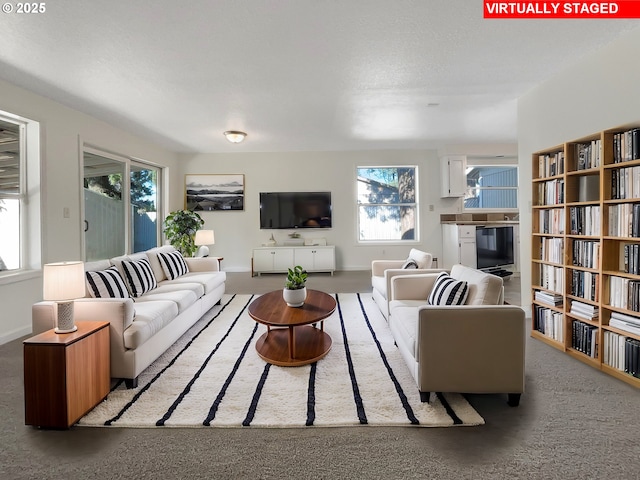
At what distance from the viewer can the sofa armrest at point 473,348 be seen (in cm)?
187

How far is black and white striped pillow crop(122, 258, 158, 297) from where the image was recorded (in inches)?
118

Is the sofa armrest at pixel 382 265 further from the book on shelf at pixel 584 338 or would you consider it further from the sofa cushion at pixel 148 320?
the sofa cushion at pixel 148 320

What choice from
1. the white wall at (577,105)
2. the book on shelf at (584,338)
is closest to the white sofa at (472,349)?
the book on shelf at (584,338)

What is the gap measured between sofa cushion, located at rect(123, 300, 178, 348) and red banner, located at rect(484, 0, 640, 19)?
10.7 feet

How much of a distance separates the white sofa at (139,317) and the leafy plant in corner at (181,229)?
180cm

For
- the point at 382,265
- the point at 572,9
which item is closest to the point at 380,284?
the point at 382,265

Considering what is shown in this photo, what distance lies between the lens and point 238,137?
467cm

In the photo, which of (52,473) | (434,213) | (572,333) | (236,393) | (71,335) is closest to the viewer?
(52,473)

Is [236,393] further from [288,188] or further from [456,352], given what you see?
[288,188]

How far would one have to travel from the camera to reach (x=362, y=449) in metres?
1.58

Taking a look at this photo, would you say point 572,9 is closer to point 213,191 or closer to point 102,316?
point 102,316

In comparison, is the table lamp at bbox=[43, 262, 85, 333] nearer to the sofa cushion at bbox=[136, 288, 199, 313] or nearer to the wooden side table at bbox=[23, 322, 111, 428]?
the wooden side table at bbox=[23, 322, 111, 428]

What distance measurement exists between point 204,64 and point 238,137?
191cm

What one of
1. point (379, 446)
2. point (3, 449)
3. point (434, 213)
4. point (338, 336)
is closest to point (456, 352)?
point (379, 446)
